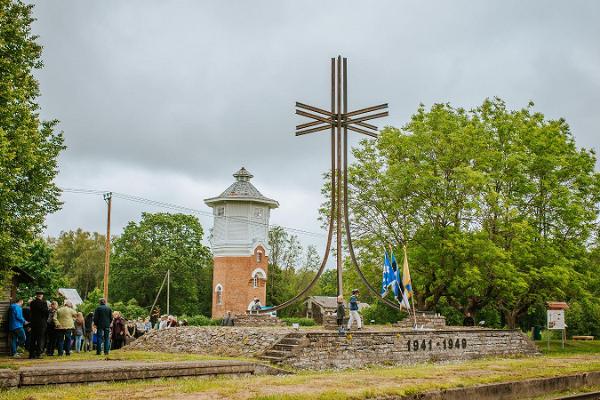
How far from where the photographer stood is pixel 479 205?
30.8 metres

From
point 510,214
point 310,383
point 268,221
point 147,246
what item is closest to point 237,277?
point 268,221

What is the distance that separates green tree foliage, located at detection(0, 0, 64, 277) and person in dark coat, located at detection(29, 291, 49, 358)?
1538 mm

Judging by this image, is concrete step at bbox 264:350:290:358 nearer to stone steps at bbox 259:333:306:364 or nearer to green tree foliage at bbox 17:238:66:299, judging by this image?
stone steps at bbox 259:333:306:364

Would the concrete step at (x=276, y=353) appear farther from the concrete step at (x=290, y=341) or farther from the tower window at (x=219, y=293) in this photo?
the tower window at (x=219, y=293)

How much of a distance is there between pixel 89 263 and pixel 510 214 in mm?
61796

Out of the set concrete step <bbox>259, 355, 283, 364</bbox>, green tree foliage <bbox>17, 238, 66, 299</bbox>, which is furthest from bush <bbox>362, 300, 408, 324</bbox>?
concrete step <bbox>259, 355, 283, 364</bbox>

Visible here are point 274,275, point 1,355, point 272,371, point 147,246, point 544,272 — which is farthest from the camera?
point 274,275

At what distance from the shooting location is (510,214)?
3066 centimetres

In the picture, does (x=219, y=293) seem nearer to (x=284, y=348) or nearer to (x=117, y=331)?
(x=117, y=331)

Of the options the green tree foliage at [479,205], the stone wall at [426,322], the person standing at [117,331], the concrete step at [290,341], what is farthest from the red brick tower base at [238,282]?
the concrete step at [290,341]

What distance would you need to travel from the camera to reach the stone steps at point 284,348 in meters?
18.9

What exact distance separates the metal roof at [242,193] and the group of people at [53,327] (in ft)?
96.4

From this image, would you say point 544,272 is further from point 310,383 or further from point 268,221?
point 268,221

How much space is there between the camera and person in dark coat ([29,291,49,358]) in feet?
60.0
